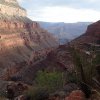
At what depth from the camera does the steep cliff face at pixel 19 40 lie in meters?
84.2

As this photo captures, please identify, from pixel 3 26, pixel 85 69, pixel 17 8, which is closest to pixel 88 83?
pixel 85 69

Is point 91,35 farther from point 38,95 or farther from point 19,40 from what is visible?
point 19,40

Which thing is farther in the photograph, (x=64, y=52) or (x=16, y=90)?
(x=64, y=52)

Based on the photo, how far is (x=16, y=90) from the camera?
2689 centimetres

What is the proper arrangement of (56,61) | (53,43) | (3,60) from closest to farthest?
(56,61) < (3,60) < (53,43)

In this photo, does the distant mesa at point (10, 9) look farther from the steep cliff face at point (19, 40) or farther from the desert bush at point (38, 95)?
the desert bush at point (38, 95)

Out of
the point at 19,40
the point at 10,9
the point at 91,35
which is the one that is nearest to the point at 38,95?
the point at 91,35

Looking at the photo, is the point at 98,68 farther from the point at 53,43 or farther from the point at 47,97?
the point at 53,43

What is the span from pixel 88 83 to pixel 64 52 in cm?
2906

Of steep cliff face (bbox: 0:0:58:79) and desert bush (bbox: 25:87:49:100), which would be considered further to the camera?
steep cliff face (bbox: 0:0:58:79)

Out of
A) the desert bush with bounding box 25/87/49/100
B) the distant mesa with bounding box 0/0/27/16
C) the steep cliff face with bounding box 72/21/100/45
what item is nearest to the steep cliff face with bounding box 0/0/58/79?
the distant mesa with bounding box 0/0/27/16

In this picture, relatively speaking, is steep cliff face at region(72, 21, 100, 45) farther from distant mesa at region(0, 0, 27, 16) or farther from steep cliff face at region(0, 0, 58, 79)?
distant mesa at region(0, 0, 27, 16)

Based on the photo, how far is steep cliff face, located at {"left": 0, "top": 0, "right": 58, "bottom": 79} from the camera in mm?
84250

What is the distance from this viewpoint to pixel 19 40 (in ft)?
339
